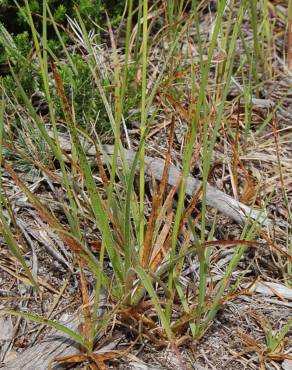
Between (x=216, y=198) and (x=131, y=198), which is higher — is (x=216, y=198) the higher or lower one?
the lower one

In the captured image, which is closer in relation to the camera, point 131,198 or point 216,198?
point 131,198

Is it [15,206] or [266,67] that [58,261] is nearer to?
[15,206]

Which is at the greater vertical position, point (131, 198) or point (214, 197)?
point (131, 198)

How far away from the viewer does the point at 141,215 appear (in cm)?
154

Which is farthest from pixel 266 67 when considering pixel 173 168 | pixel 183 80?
pixel 173 168

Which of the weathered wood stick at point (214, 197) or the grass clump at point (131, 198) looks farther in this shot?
the weathered wood stick at point (214, 197)

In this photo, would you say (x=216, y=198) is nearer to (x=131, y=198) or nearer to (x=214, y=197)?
(x=214, y=197)

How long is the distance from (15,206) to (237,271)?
0.65 meters

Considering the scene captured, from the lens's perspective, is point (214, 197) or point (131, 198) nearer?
point (131, 198)

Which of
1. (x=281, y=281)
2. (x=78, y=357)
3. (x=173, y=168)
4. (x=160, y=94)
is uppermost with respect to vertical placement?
(x=160, y=94)

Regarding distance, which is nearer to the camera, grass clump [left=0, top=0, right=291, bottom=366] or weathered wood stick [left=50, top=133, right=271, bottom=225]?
grass clump [left=0, top=0, right=291, bottom=366]

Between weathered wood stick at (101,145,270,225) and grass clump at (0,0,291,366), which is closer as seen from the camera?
grass clump at (0,0,291,366)

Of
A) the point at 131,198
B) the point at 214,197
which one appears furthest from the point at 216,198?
the point at 131,198

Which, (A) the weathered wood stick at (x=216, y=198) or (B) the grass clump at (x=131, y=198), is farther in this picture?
(A) the weathered wood stick at (x=216, y=198)
